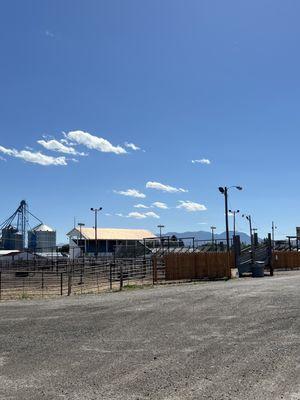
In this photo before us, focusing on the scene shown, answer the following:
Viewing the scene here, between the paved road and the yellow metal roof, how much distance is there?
111 m

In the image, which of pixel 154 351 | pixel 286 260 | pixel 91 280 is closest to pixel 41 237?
pixel 286 260

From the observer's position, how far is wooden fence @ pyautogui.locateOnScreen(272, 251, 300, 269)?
46062 mm

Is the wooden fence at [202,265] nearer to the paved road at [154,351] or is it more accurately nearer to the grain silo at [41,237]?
the paved road at [154,351]

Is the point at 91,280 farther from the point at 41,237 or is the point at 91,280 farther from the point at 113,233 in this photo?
the point at 41,237

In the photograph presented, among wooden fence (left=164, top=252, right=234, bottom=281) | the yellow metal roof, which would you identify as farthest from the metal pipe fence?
the yellow metal roof

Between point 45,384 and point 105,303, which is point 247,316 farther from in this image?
point 45,384

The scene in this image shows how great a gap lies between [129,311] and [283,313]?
4.45 metres

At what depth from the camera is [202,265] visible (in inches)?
1313

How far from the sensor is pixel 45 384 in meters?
7.87

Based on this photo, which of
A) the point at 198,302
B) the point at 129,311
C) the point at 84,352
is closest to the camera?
the point at 84,352

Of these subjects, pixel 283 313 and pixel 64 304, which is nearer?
pixel 283 313

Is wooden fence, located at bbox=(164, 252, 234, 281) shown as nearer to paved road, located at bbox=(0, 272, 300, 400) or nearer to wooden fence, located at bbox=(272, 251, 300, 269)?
wooden fence, located at bbox=(272, 251, 300, 269)

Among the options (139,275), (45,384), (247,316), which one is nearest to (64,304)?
(247,316)

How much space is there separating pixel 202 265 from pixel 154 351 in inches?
A: 928
